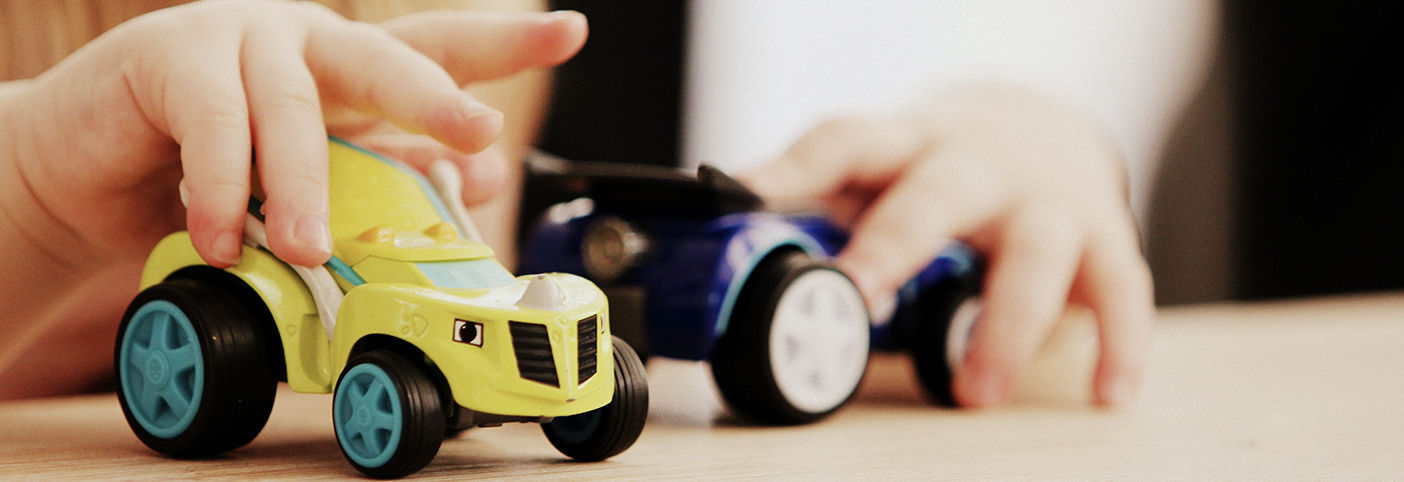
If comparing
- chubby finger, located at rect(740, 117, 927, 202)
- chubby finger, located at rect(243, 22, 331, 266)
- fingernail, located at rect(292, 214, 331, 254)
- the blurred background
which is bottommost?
the blurred background

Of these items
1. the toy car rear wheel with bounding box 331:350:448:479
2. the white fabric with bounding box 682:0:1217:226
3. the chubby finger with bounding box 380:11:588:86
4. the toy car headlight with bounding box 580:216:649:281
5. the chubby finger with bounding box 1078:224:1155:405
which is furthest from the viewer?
the white fabric with bounding box 682:0:1217:226

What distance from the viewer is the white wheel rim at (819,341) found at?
492mm

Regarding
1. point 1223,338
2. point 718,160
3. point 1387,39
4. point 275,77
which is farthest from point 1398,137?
point 275,77

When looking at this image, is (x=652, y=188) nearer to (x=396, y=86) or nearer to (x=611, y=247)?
(x=611, y=247)

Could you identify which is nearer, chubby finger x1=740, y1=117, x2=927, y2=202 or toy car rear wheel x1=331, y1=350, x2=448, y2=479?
toy car rear wheel x1=331, y1=350, x2=448, y2=479

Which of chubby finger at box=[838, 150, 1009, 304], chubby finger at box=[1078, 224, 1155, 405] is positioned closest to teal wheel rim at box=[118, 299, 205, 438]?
chubby finger at box=[838, 150, 1009, 304]

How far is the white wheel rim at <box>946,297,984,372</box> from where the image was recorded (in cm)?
62

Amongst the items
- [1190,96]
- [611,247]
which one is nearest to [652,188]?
[611,247]

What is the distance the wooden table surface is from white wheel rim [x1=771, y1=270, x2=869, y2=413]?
18 mm

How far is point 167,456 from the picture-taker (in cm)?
36

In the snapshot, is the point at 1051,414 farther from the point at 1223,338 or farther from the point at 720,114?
the point at 720,114

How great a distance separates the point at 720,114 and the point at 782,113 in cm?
11

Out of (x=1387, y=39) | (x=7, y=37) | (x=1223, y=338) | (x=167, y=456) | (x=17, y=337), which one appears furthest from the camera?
(x=1387, y=39)

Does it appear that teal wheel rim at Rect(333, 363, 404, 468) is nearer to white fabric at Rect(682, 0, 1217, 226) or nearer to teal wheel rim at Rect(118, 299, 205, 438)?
teal wheel rim at Rect(118, 299, 205, 438)
